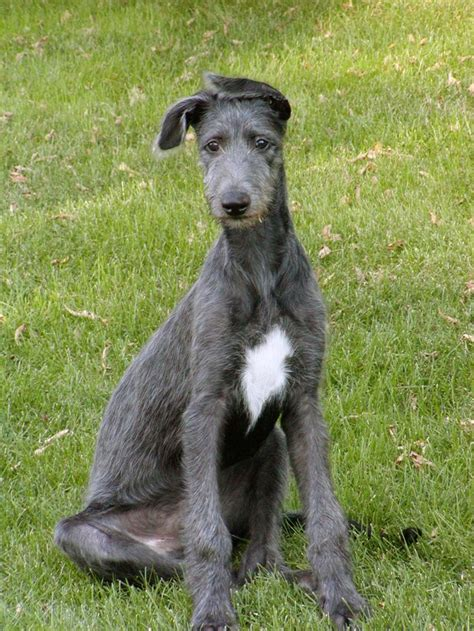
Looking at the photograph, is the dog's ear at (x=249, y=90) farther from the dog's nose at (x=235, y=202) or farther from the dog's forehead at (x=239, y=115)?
the dog's nose at (x=235, y=202)

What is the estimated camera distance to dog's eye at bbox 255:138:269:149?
15.3ft

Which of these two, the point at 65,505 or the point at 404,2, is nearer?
the point at 65,505

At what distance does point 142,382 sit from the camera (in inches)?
206

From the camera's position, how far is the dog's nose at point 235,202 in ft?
14.5

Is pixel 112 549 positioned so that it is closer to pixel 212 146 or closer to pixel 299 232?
pixel 212 146

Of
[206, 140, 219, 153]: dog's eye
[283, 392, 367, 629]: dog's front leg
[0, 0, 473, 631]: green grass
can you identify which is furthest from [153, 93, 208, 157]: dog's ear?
[0, 0, 473, 631]: green grass

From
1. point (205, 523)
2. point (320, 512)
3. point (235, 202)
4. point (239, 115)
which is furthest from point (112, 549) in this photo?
point (239, 115)

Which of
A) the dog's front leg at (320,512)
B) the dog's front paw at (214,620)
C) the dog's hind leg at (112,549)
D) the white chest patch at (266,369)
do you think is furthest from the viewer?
the dog's hind leg at (112,549)

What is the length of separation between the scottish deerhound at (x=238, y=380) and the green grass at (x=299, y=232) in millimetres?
178

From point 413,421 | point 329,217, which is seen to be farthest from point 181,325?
point 329,217

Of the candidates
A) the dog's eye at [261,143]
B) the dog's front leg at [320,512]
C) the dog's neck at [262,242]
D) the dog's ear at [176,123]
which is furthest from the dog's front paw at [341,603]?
the dog's ear at [176,123]

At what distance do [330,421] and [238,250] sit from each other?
175cm

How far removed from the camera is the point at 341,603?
446 cm

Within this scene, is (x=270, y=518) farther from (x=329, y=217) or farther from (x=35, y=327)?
(x=329, y=217)
